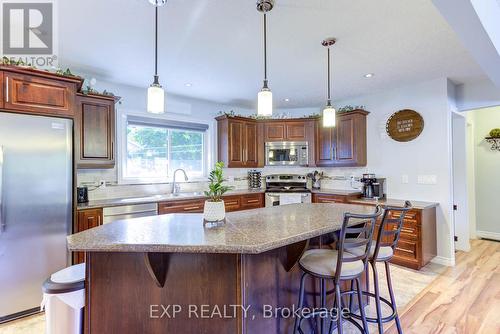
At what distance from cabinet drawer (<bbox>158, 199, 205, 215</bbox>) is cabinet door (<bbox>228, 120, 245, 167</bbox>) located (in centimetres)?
109

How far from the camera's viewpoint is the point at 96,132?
3.20 metres

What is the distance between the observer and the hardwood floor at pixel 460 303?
2.19 m

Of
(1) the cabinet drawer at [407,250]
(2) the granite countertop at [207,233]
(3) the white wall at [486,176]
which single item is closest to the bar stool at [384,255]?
(2) the granite countertop at [207,233]

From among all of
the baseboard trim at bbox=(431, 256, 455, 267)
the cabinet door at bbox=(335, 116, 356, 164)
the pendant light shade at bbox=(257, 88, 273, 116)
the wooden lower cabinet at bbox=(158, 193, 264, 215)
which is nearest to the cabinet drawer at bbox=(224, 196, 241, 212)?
the wooden lower cabinet at bbox=(158, 193, 264, 215)

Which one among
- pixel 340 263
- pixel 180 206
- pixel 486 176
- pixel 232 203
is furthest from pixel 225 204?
pixel 486 176

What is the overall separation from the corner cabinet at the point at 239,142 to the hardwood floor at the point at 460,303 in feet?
10.3

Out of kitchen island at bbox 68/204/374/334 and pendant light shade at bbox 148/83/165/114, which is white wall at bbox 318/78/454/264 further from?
pendant light shade at bbox 148/83/165/114

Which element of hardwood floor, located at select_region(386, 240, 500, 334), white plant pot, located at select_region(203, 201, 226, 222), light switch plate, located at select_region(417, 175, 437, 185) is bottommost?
hardwood floor, located at select_region(386, 240, 500, 334)

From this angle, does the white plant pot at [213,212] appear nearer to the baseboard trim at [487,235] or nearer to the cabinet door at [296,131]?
the cabinet door at [296,131]

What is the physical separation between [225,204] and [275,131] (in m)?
1.74

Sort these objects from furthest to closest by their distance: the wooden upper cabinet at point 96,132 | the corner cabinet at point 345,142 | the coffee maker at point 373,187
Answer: the corner cabinet at point 345,142 → the coffee maker at point 373,187 → the wooden upper cabinet at point 96,132

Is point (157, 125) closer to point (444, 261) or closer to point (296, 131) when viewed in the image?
point (296, 131)

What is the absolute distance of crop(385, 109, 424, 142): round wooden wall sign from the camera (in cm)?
377

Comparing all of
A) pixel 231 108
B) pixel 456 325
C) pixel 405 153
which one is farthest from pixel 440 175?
pixel 231 108
